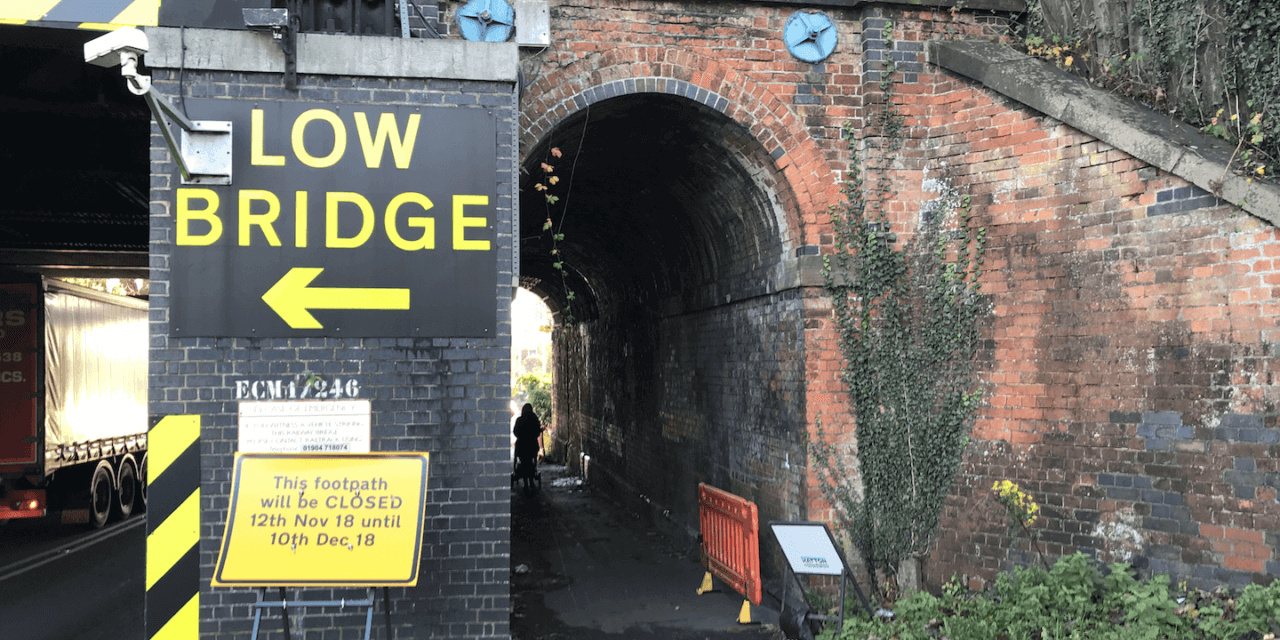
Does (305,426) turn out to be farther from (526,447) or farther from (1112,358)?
(526,447)

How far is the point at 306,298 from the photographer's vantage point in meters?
5.43

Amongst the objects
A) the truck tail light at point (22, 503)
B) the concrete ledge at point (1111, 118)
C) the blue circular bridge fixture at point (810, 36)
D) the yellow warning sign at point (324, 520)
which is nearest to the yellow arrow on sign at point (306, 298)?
the yellow warning sign at point (324, 520)

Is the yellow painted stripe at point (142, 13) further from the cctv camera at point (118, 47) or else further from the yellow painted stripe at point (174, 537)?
the yellow painted stripe at point (174, 537)

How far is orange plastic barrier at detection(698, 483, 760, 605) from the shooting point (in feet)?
23.8

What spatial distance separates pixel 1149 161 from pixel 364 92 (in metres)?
5.52

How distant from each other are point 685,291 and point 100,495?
32.5 feet

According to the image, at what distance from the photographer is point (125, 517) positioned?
1391 centimetres

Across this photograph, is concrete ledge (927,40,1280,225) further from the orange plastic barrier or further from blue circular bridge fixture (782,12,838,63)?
the orange plastic barrier

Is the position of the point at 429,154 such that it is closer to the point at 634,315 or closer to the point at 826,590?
the point at 826,590

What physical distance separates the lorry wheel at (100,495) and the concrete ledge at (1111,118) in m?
13.1

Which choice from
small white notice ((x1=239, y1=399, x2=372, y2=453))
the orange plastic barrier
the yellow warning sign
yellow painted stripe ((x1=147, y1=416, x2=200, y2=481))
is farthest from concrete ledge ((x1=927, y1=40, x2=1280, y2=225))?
yellow painted stripe ((x1=147, y1=416, x2=200, y2=481))

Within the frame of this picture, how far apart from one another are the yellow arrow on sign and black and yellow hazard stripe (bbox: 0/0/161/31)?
1.97 m

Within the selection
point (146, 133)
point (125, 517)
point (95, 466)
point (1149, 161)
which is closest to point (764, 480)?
point (1149, 161)

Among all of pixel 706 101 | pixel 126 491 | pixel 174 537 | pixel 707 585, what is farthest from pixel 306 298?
pixel 126 491
